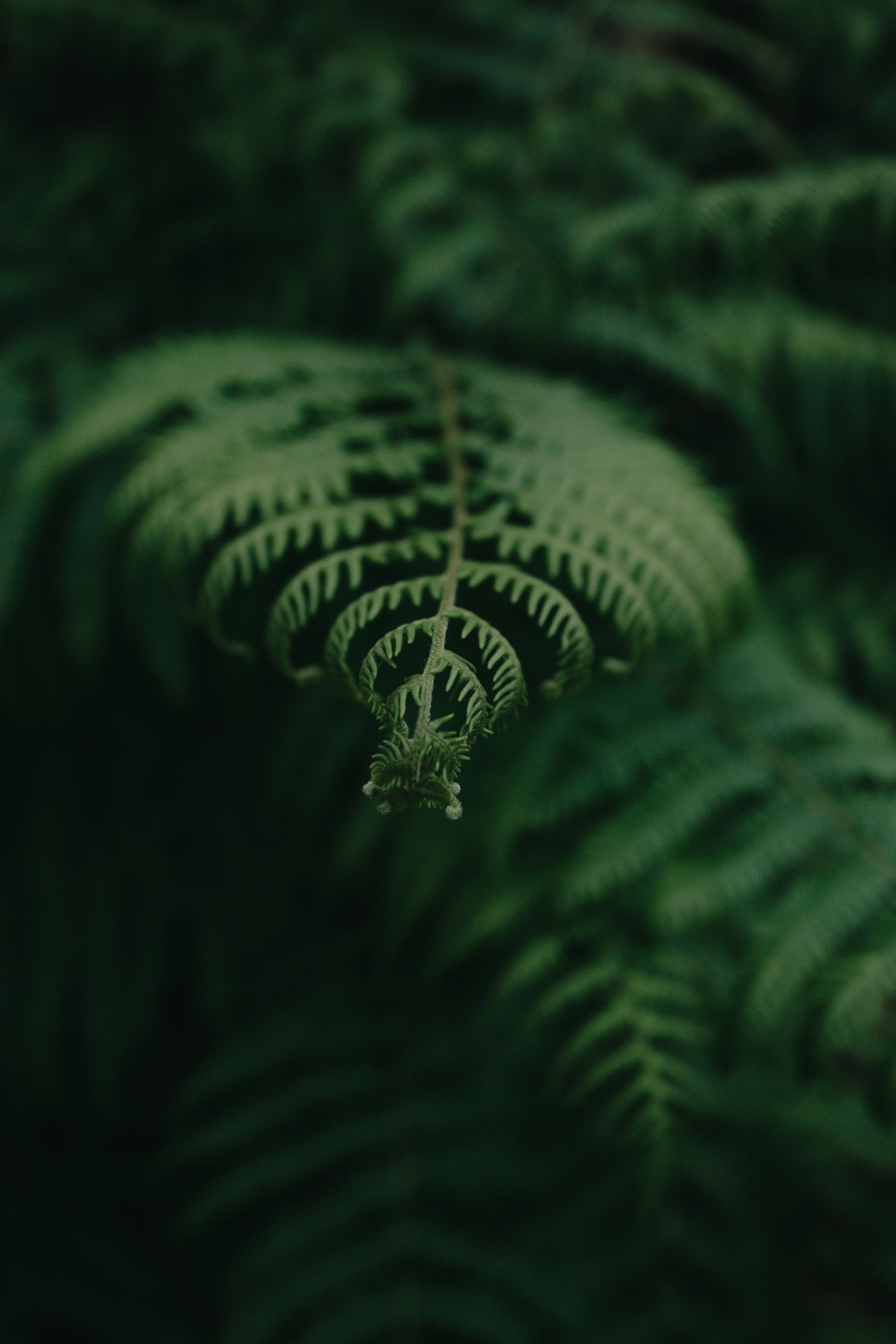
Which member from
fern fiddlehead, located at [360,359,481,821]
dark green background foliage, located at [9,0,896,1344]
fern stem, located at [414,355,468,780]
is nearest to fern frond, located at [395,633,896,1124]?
dark green background foliage, located at [9,0,896,1344]

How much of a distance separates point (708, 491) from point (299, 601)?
584mm

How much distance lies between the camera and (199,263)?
6.03 feet

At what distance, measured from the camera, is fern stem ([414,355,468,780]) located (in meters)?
0.67

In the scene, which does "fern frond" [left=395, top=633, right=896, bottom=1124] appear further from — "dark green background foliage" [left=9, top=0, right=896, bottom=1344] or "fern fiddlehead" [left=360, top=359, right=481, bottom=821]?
"fern fiddlehead" [left=360, top=359, right=481, bottom=821]

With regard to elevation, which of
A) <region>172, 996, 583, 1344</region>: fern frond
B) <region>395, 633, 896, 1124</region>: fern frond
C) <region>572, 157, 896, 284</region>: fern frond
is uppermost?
<region>572, 157, 896, 284</region>: fern frond

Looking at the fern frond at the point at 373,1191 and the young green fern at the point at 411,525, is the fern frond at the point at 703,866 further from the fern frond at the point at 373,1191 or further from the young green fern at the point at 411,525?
the fern frond at the point at 373,1191

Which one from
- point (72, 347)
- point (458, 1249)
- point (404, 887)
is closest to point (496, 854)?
point (404, 887)

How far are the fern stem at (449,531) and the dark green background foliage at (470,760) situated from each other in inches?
1.2

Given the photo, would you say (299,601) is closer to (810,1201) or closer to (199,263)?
(199,263)

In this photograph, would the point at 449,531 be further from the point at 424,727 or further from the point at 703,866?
the point at 703,866

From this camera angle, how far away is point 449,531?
3.15ft

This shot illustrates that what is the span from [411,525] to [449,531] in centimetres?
34

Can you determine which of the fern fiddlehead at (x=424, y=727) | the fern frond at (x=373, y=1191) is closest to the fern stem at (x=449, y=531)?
the fern fiddlehead at (x=424, y=727)

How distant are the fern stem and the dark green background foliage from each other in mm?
31
